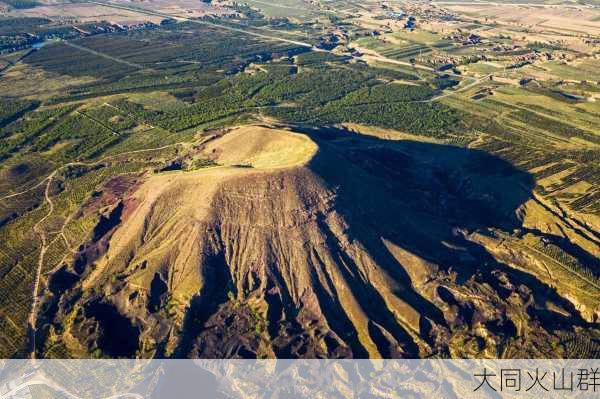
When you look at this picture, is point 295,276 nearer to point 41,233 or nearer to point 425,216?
point 425,216

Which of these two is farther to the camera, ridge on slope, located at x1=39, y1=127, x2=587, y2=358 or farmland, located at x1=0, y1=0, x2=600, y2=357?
farmland, located at x1=0, y1=0, x2=600, y2=357

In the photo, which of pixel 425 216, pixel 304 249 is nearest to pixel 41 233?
pixel 304 249

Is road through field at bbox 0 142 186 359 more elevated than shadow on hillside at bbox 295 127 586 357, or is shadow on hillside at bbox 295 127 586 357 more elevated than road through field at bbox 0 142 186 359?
shadow on hillside at bbox 295 127 586 357

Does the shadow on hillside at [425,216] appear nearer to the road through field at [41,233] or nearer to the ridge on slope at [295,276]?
the ridge on slope at [295,276]

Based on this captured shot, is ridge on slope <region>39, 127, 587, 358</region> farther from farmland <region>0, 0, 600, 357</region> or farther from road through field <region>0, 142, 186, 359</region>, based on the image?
road through field <region>0, 142, 186, 359</region>

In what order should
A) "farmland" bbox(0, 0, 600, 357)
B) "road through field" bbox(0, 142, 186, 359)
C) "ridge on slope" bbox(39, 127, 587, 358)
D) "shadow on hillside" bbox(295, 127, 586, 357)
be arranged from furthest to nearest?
"shadow on hillside" bbox(295, 127, 586, 357) → "road through field" bbox(0, 142, 186, 359) → "farmland" bbox(0, 0, 600, 357) → "ridge on slope" bbox(39, 127, 587, 358)

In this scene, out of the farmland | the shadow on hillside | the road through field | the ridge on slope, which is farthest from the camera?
the shadow on hillside

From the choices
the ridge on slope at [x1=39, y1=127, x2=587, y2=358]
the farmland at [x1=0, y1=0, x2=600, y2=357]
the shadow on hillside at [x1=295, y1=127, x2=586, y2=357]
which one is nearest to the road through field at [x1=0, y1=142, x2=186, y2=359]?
the farmland at [x1=0, y1=0, x2=600, y2=357]
